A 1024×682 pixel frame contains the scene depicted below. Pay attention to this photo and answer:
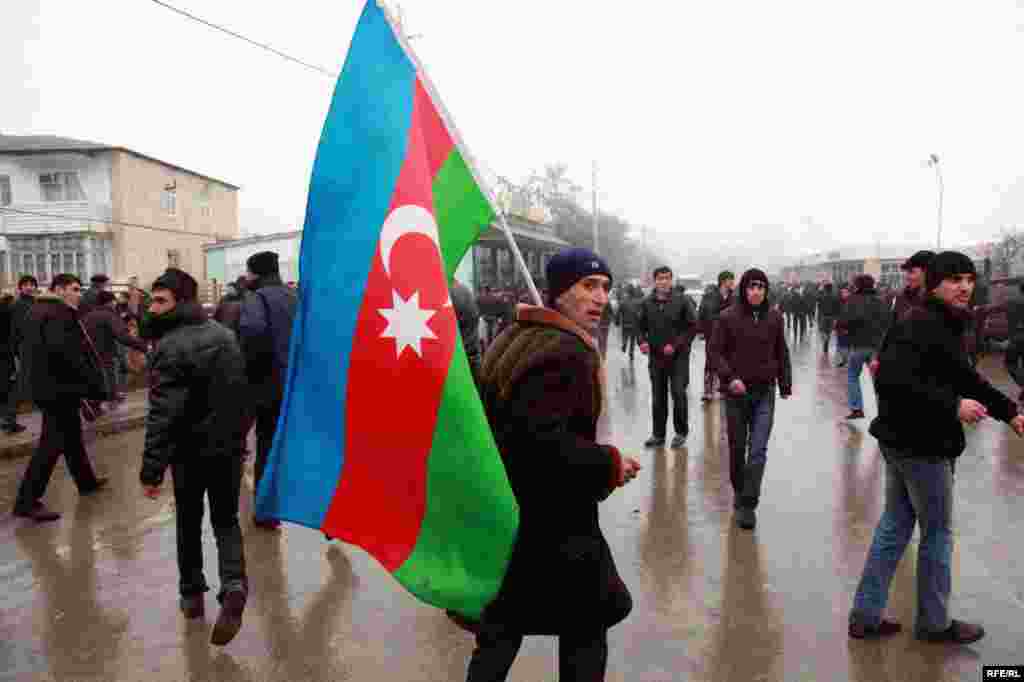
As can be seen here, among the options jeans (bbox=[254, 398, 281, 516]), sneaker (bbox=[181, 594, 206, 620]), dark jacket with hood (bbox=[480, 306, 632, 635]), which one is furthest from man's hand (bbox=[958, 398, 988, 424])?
jeans (bbox=[254, 398, 281, 516])

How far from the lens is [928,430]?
3389mm

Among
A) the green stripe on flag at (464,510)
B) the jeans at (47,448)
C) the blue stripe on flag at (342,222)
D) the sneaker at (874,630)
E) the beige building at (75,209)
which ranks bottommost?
the sneaker at (874,630)

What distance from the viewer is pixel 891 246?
250 feet

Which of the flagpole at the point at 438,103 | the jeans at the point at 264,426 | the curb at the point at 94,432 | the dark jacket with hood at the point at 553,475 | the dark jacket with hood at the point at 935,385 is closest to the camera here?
the dark jacket with hood at the point at 553,475

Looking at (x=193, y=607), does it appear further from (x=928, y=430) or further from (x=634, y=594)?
(x=928, y=430)

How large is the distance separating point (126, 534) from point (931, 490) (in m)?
5.26

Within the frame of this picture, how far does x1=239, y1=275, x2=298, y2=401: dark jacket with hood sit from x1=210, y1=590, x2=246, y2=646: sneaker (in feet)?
5.77

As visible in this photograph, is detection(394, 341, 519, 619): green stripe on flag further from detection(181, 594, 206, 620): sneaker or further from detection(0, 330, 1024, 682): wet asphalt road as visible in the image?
detection(181, 594, 206, 620): sneaker

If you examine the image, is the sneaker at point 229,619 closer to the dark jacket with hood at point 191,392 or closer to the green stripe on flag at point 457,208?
the dark jacket with hood at point 191,392

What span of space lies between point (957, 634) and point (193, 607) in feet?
12.4

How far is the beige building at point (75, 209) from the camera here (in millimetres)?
33188

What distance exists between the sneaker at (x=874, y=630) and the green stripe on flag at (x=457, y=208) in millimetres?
2606

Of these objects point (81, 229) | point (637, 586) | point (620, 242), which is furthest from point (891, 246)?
point (637, 586)

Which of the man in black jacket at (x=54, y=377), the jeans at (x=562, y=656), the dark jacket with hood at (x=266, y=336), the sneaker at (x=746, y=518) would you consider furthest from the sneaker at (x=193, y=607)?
the sneaker at (x=746, y=518)
